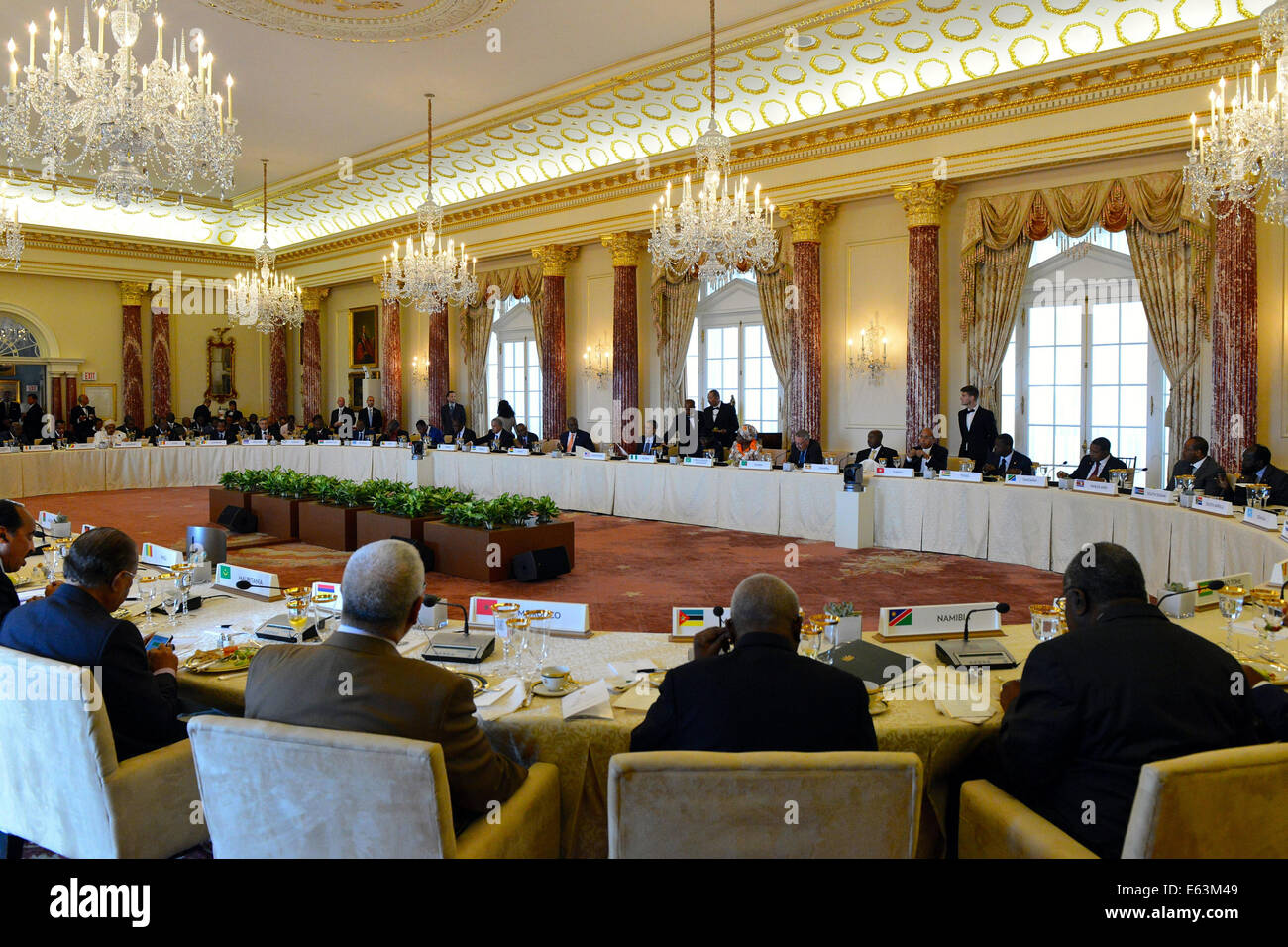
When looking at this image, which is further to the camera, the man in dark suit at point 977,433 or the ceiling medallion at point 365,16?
the man in dark suit at point 977,433

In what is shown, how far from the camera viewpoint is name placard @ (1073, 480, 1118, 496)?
24.2ft

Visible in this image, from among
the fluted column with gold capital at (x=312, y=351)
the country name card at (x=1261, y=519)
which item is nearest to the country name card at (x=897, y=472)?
the country name card at (x=1261, y=519)

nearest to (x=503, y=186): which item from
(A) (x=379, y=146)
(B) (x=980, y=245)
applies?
(A) (x=379, y=146)

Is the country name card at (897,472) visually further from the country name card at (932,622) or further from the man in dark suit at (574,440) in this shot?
the country name card at (932,622)

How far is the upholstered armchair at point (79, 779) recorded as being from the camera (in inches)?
92.7

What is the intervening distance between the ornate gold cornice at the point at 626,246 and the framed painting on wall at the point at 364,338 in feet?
23.0

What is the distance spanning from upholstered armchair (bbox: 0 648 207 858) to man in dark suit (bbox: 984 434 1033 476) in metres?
7.98

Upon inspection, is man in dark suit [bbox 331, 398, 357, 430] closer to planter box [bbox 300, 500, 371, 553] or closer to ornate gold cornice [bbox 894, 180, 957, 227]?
planter box [bbox 300, 500, 371, 553]

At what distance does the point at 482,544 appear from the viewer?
725cm

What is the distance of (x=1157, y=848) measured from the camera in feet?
5.79

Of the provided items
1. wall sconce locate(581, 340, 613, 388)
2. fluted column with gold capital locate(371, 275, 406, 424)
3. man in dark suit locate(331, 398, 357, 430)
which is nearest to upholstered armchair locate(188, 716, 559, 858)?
wall sconce locate(581, 340, 613, 388)

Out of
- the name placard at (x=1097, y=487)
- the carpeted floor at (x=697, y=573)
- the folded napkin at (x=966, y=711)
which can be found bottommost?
the carpeted floor at (x=697, y=573)
